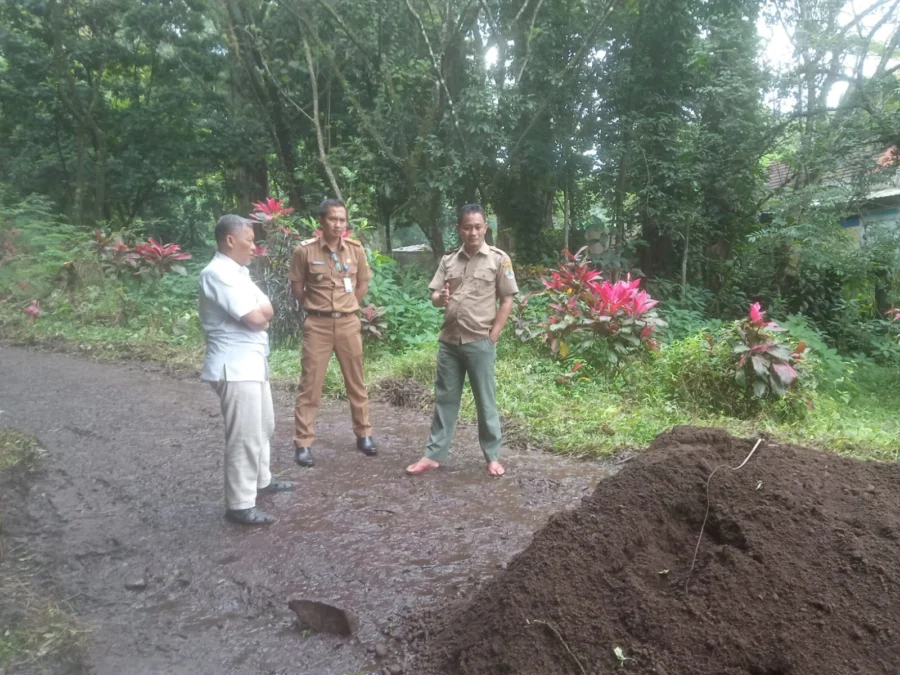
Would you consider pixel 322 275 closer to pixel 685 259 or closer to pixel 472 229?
pixel 472 229

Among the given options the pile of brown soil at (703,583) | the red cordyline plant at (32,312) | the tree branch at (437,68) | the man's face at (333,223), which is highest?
the tree branch at (437,68)

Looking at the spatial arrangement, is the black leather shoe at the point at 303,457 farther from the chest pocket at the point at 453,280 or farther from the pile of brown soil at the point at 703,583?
the pile of brown soil at the point at 703,583

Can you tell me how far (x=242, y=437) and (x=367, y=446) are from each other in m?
1.52

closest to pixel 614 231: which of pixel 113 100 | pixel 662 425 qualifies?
pixel 662 425

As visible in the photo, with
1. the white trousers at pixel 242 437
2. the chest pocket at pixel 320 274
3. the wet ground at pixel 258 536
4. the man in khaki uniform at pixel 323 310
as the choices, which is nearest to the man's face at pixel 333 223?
the man in khaki uniform at pixel 323 310

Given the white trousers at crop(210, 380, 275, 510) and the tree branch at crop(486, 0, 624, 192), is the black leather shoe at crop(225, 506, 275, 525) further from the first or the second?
the tree branch at crop(486, 0, 624, 192)

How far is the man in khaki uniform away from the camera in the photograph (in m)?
4.69

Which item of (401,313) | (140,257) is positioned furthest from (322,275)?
(140,257)

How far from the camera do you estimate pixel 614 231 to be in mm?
12852

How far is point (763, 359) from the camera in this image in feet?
18.5

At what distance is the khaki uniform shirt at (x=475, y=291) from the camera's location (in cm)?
437

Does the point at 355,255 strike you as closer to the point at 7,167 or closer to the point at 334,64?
the point at 334,64

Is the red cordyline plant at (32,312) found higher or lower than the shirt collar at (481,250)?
lower

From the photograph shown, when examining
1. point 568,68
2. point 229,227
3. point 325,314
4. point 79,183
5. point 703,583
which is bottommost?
point 703,583
